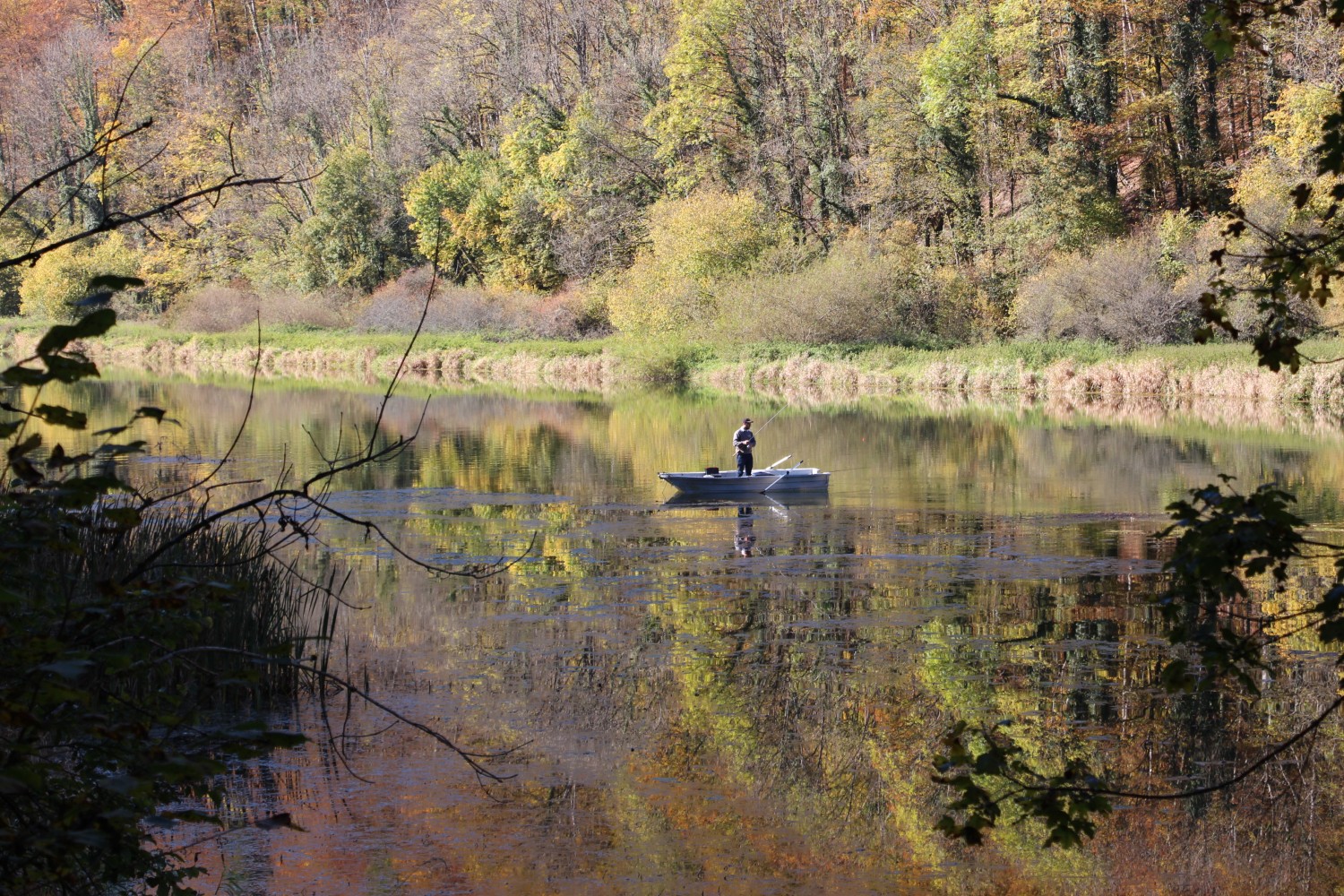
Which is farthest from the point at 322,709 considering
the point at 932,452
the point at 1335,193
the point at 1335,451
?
the point at 1335,451

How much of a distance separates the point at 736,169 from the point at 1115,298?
2042 cm

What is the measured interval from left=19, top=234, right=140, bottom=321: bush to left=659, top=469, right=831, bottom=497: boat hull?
2012 inches

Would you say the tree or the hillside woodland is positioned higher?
the hillside woodland

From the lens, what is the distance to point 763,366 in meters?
45.9

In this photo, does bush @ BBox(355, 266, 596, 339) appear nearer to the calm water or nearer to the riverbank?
the riverbank

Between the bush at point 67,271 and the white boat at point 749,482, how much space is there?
168ft

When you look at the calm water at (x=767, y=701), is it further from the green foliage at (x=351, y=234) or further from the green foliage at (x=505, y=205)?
the green foliage at (x=351, y=234)

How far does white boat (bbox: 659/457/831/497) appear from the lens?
21.5 m

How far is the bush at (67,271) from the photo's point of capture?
6894 cm

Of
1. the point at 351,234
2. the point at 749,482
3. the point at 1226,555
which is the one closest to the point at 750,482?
the point at 749,482

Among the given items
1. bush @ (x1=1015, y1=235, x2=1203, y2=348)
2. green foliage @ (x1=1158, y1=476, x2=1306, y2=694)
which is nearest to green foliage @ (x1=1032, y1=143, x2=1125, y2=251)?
bush @ (x1=1015, y1=235, x2=1203, y2=348)

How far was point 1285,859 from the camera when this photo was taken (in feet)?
24.1

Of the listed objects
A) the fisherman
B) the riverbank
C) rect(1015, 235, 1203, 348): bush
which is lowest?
the fisherman

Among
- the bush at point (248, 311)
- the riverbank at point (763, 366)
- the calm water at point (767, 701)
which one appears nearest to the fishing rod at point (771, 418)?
the riverbank at point (763, 366)
